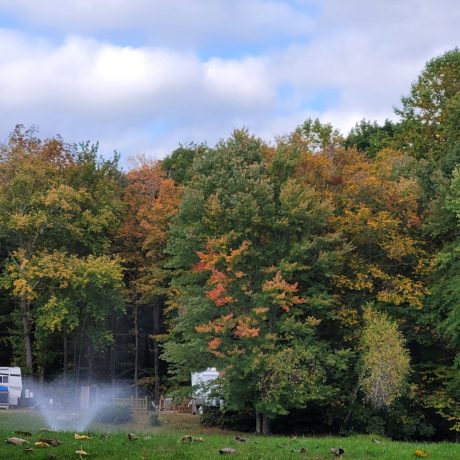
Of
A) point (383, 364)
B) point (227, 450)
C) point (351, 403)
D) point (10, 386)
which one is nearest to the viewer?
point (227, 450)

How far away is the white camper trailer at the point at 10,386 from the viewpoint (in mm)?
39469

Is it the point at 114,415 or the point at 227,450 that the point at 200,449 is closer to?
the point at 227,450

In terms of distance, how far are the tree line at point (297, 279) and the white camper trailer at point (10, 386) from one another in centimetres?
173

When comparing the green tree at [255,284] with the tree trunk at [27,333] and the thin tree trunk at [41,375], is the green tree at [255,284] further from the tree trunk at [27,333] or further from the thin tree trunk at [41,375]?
the thin tree trunk at [41,375]

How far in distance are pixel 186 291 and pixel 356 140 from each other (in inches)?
1432

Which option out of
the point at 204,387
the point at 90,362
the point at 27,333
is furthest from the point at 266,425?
the point at 90,362

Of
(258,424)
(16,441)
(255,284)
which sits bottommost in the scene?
(258,424)

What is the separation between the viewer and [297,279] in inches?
1245

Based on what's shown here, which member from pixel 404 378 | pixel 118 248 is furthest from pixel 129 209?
pixel 404 378

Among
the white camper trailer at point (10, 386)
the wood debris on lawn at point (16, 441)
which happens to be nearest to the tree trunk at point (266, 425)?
the white camper trailer at point (10, 386)

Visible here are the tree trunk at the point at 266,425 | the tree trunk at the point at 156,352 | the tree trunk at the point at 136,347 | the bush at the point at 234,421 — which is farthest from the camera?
the tree trunk at the point at 136,347

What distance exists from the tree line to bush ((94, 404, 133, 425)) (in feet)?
13.7

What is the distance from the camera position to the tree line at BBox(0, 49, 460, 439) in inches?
1150

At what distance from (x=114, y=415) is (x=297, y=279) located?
40.0 feet
